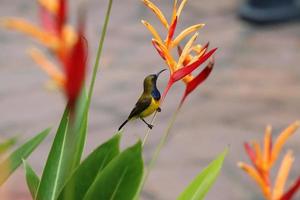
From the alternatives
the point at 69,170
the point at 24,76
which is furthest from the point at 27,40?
the point at 69,170

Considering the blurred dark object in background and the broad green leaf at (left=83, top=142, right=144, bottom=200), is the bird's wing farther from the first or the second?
the blurred dark object in background

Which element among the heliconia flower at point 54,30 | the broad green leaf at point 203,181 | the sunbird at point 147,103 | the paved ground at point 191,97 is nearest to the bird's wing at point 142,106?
the sunbird at point 147,103

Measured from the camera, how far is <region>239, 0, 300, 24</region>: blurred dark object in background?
5.32m

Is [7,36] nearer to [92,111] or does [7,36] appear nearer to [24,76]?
[24,76]

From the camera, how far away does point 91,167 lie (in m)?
0.83

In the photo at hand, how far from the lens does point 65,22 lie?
548mm

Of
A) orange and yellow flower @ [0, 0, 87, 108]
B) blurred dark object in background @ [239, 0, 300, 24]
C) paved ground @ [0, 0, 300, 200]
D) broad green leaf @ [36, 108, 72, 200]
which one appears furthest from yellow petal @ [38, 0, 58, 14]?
blurred dark object in background @ [239, 0, 300, 24]

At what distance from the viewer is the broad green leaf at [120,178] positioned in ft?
2.48

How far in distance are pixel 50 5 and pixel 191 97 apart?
3566 millimetres

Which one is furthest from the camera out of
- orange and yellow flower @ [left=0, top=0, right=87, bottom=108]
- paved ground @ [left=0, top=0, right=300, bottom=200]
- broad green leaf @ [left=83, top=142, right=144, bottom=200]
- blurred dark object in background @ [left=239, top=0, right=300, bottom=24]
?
blurred dark object in background @ [left=239, top=0, right=300, bottom=24]

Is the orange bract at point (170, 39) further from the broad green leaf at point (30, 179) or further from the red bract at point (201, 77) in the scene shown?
the broad green leaf at point (30, 179)

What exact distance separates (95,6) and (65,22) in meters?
5.28

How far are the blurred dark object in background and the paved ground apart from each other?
0.23ft

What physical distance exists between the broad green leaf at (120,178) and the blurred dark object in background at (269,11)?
4.57 metres
